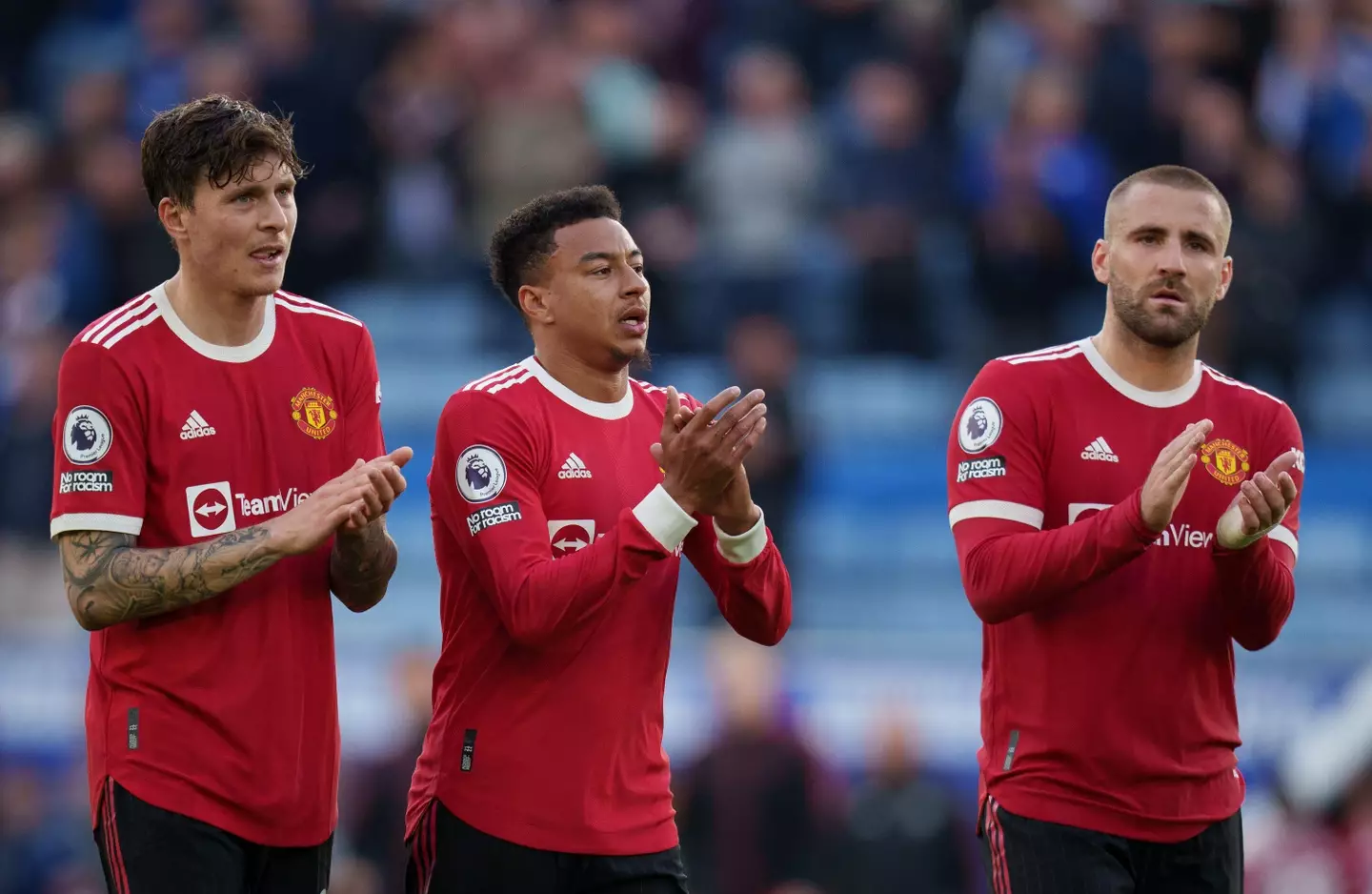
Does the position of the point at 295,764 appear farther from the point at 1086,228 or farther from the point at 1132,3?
the point at 1132,3

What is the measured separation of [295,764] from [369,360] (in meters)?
1.17

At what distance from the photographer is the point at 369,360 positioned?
5.76 meters

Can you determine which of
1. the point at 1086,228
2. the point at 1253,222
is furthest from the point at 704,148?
the point at 1253,222

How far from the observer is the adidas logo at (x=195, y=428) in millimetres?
5309

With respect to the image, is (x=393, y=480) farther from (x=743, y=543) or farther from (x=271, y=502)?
(x=743, y=543)

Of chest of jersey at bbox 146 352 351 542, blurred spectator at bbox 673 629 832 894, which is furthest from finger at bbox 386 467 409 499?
blurred spectator at bbox 673 629 832 894

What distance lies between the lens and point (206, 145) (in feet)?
17.4

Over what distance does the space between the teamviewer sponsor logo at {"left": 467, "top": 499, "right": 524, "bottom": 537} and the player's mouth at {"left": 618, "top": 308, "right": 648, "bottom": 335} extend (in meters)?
0.63

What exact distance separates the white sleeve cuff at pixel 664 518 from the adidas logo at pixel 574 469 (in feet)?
1.28

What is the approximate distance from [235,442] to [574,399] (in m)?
0.96

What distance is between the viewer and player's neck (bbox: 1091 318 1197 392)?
589 centimetres

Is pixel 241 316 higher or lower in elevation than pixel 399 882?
higher

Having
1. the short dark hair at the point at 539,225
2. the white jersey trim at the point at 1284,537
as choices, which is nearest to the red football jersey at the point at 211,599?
the short dark hair at the point at 539,225

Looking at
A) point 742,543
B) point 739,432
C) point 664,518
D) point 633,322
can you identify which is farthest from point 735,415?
point 633,322
